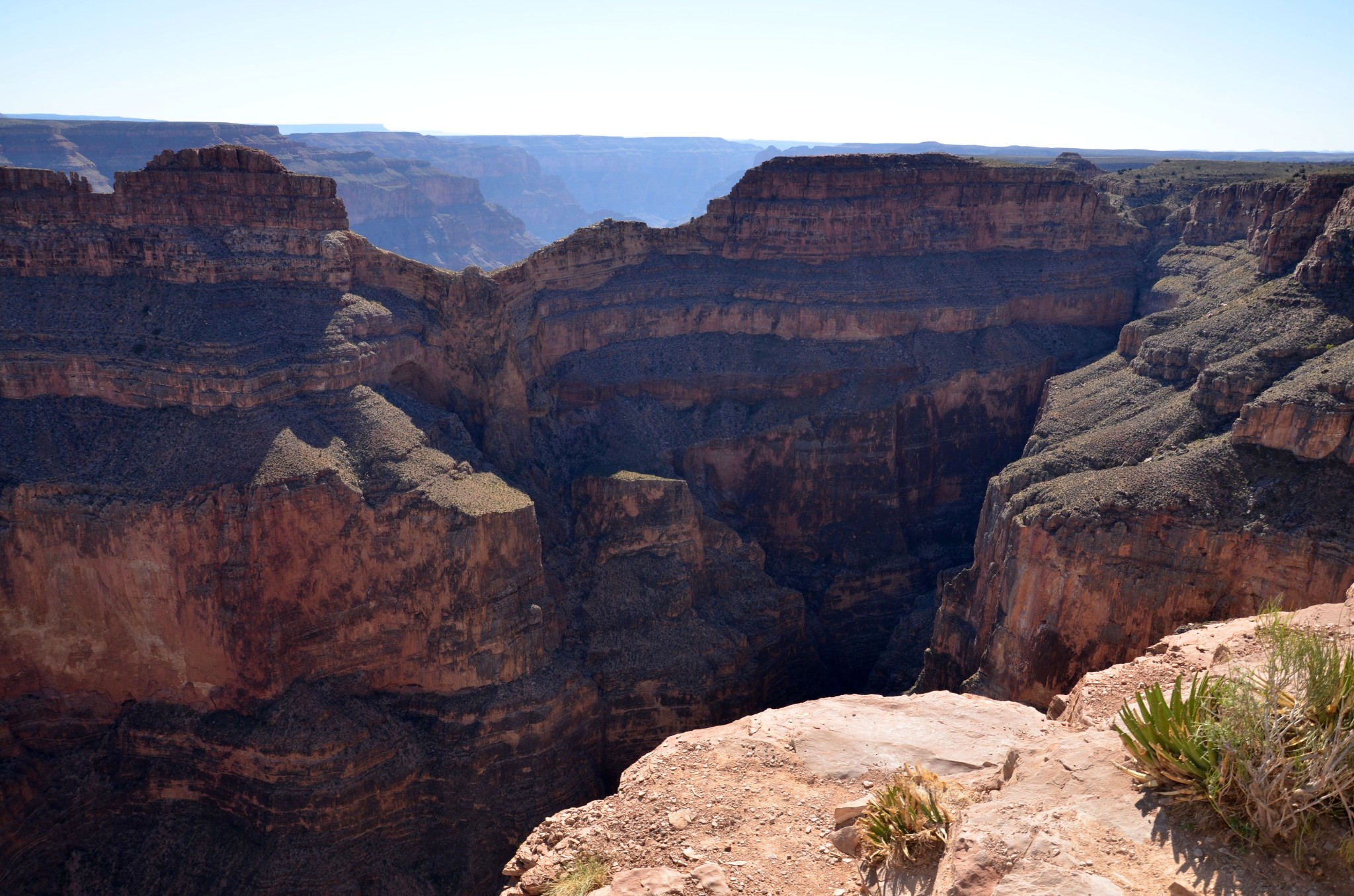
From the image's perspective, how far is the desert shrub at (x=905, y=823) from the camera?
1331 centimetres

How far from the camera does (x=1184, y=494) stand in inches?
1416

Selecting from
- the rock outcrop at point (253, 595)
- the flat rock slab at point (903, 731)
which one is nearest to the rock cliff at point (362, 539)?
the rock outcrop at point (253, 595)

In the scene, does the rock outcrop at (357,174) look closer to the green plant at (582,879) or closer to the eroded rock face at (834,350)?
the eroded rock face at (834,350)

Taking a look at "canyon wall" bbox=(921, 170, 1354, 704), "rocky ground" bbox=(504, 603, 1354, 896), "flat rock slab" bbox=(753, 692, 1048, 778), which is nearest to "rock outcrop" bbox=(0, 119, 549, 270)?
"canyon wall" bbox=(921, 170, 1354, 704)

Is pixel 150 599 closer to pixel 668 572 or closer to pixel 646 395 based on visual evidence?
pixel 668 572

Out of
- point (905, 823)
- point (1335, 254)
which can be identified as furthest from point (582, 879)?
point (1335, 254)

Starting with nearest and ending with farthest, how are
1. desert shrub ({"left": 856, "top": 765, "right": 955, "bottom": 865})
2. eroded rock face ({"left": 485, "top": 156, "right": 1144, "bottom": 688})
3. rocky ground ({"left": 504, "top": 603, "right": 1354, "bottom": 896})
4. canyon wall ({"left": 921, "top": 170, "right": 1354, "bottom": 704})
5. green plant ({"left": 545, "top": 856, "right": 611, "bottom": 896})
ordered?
1. rocky ground ({"left": 504, "top": 603, "right": 1354, "bottom": 896})
2. desert shrub ({"left": 856, "top": 765, "right": 955, "bottom": 865})
3. green plant ({"left": 545, "top": 856, "right": 611, "bottom": 896})
4. canyon wall ({"left": 921, "top": 170, "right": 1354, "bottom": 704})
5. eroded rock face ({"left": 485, "top": 156, "right": 1144, "bottom": 688})

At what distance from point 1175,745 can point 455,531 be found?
101 ft

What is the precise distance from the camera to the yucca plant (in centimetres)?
1201

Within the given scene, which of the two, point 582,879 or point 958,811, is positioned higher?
point 958,811

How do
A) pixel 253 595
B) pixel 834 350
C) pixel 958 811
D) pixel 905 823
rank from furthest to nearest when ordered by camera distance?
1. pixel 834 350
2. pixel 253 595
3. pixel 958 811
4. pixel 905 823

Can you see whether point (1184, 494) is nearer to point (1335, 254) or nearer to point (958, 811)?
point (1335, 254)

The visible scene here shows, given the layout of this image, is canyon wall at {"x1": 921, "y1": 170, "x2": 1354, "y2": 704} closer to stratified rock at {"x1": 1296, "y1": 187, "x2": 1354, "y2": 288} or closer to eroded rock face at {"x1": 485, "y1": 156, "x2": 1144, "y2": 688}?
stratified rock at {"x1": 1296, "y1": 187, "x2": 1354, "y2": 288}

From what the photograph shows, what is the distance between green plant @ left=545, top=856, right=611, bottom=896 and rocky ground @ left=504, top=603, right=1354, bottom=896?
0.57ft
